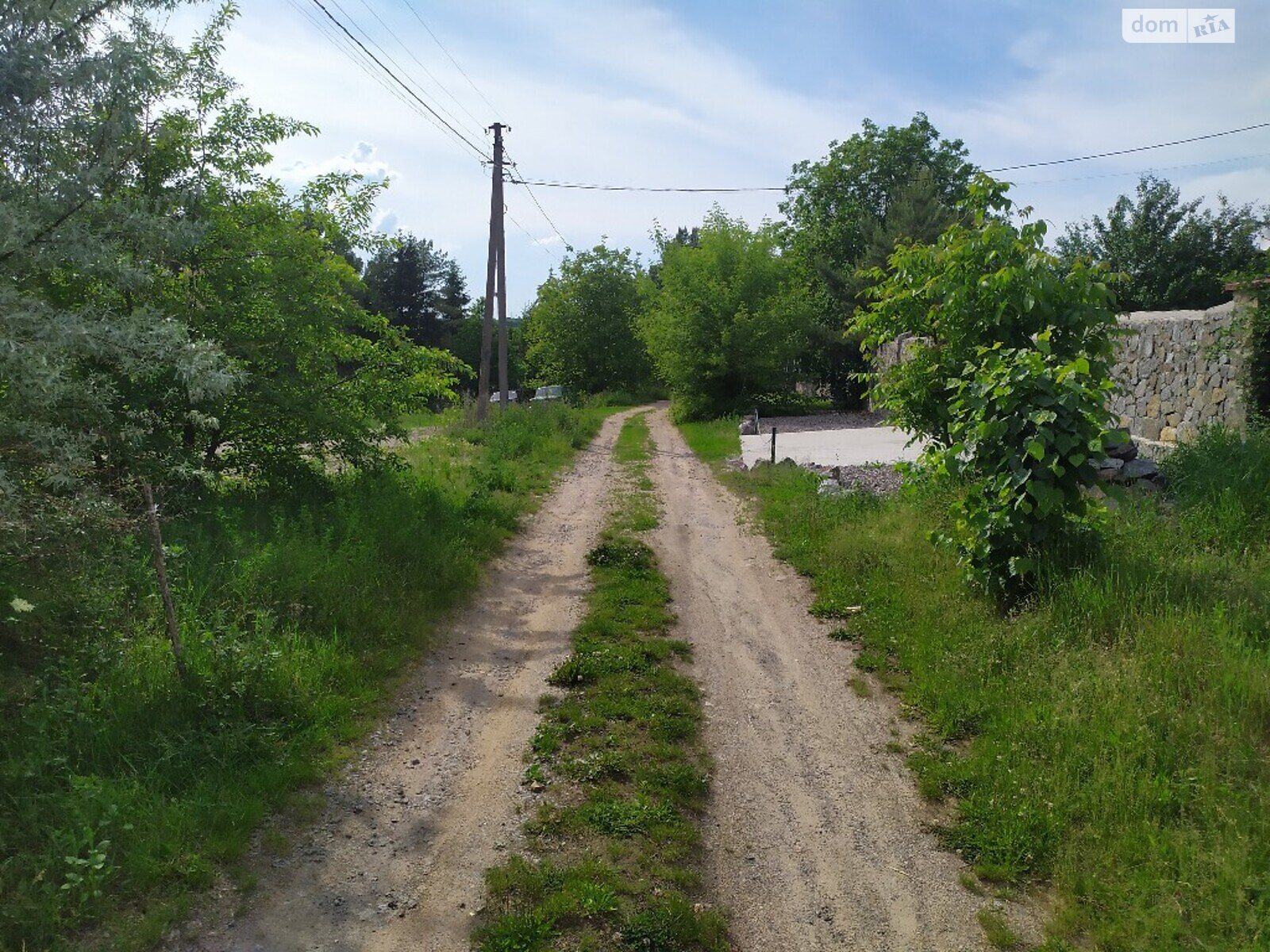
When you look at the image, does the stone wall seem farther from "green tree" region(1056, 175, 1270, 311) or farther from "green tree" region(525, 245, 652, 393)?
"green tree" region(525, 245, 652, 393)

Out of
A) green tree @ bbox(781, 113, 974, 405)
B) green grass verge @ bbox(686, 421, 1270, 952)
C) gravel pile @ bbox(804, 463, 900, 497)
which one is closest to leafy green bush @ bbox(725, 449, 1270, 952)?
green grass verge @ bbox(686, 421, 1270, 952)

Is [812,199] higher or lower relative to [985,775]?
higher

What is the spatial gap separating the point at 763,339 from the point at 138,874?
82.4 ft

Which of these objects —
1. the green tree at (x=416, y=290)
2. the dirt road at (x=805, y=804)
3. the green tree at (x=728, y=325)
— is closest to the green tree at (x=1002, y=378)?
the dirt road at (x=805, y=804)

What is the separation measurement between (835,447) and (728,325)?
10.4m

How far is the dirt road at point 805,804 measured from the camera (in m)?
3.78

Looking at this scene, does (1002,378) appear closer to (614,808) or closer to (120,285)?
(614,808)

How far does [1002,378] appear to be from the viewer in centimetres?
671

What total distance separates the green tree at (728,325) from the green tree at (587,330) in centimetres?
1155

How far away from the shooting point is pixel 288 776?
4723 mm

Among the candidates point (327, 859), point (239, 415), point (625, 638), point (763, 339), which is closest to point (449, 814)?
point (327, 859)

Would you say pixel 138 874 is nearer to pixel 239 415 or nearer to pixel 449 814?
pixel 449 814

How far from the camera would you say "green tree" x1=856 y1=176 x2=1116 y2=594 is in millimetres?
6367

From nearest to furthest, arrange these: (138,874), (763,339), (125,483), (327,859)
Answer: (138,874) < (327,859) < (125,483) < (763,339)
